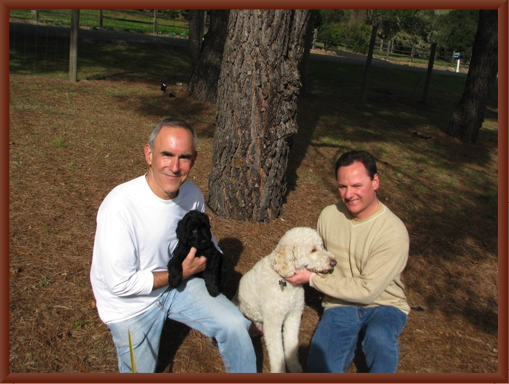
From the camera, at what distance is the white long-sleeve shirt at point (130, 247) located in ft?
9.19

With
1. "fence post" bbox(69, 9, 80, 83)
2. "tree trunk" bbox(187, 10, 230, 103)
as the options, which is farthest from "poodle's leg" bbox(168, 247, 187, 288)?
"fence post" bbox(69, 9, 80, 83)

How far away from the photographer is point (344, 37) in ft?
117

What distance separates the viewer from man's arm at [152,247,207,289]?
3002mm

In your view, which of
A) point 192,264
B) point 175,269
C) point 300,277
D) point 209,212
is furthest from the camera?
point 209,212

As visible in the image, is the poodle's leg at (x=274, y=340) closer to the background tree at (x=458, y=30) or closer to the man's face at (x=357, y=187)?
the man's face at (x=357, y=187)

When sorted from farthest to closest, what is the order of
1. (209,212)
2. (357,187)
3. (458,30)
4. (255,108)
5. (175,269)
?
(458,30), (209,212), (255,108), (357,187), (175,269)

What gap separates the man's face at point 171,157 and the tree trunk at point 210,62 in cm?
796

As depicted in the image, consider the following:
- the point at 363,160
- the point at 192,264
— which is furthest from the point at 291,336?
the point at 363,160

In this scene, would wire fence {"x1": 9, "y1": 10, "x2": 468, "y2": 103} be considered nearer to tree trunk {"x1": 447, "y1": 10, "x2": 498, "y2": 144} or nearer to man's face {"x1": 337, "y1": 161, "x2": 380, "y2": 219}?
tree trunk {"x1": 447, "y1": 10, "x2": 498, "y2": 144}

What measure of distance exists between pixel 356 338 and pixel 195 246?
5.00 ft

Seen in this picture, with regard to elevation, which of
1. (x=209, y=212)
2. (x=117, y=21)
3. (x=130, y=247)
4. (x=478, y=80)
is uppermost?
(x=117, y=21)

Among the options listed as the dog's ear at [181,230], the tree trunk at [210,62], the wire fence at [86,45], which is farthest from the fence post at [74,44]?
the dog's ear at [181,230]

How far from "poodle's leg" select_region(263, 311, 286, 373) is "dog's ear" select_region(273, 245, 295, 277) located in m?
0.41

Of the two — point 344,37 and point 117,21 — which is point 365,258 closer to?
point 117,21
